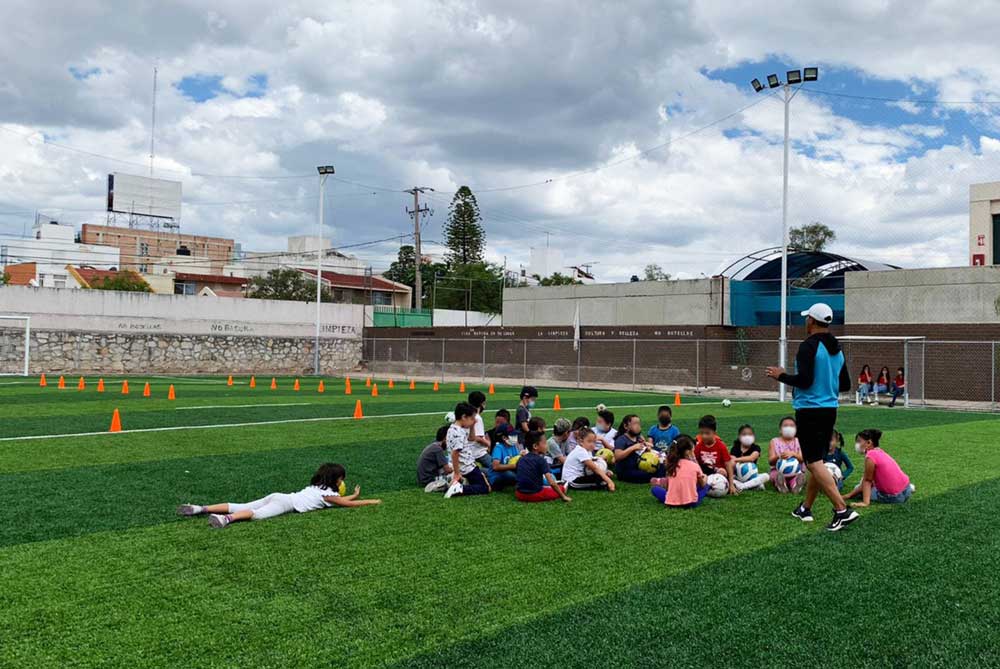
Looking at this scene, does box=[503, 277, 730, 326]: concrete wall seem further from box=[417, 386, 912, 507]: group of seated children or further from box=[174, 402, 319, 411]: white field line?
box=[417, 386, 912, 507]: group of seated children

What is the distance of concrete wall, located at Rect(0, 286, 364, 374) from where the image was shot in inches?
1581

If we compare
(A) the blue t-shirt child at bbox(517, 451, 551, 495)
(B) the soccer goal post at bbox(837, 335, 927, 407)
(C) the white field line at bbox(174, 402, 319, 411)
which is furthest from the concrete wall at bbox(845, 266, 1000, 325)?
(A) the blue t-shirt child at bbox(517, 451, 551, 495)

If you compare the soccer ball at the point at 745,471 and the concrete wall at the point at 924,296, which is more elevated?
the concrete wall at the point at 924,296

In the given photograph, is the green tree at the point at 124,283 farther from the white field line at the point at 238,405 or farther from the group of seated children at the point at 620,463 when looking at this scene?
the group of seated children at the point at 620,463

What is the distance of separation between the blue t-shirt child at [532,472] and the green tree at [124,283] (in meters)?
66.4

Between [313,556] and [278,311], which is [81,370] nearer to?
[278,311]

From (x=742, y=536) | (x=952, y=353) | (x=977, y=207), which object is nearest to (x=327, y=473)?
(x=742, y=536)

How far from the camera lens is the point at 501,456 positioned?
34.9ft

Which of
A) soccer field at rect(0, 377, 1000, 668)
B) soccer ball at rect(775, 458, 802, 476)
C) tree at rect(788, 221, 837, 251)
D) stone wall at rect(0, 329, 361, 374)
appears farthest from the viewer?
tree at rect(788, 221, 837, 251)

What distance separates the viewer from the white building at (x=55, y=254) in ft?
278

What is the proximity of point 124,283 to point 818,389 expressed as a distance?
7280cm

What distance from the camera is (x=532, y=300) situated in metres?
47.2

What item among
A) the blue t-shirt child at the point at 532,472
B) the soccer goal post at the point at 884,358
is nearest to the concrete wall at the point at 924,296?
the soccer goal post at the point at 884,358

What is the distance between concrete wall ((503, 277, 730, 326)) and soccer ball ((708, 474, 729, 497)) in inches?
1172
